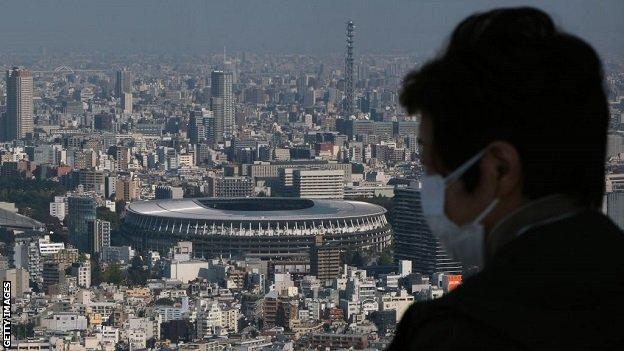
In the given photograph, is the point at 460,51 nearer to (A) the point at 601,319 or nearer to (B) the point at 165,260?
(A) the point at 601,319

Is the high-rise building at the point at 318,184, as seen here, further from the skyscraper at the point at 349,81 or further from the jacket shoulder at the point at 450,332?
the jacket shoulder at the point at 450,332

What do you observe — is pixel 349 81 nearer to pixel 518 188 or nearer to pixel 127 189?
pixel 127 189

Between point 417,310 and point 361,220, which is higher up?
point 417,310

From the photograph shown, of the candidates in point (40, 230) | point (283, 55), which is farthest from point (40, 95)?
point (40, 230)

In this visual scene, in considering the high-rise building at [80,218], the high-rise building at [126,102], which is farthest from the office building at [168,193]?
the high-rise building at [126,102]

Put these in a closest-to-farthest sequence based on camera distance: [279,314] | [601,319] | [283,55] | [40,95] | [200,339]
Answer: [601,319] → [200,339] → [279,314] → [283,55] → [40,95]

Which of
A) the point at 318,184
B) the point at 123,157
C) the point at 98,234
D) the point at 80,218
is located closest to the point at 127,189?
the point at 318,184
